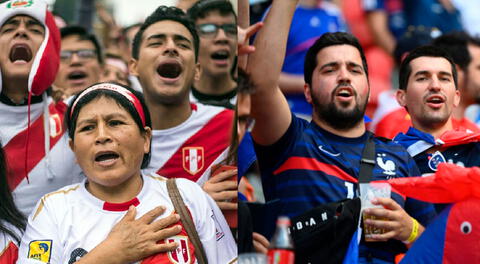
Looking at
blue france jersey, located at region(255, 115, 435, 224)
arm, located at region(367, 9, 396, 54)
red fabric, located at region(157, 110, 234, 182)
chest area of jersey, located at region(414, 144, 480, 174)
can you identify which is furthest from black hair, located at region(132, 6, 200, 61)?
arm, located at region(367, 9, 396, 54)

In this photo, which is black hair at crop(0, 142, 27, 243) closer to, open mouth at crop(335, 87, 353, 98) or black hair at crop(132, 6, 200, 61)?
black hair at crop(132, 6, 200, 61)

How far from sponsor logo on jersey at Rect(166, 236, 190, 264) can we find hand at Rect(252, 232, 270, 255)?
55 centimetres

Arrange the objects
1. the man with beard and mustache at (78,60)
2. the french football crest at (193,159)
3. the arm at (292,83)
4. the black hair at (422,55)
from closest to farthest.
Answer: the french football crest at (193,159) < the black hair at (422,55) < the arm at (292,83) < the man with beard and mustache at (78,60)

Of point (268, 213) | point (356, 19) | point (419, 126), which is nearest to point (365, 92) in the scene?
point (419, 126)

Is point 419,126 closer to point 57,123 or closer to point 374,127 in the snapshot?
point 374,127

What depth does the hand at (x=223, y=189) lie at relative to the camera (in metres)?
2.99

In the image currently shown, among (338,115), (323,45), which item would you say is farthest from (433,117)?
(323,45)

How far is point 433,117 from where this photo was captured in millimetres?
3602

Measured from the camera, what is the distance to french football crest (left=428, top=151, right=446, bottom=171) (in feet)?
11.6

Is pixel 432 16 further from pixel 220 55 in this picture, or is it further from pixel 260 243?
pixel 260 243

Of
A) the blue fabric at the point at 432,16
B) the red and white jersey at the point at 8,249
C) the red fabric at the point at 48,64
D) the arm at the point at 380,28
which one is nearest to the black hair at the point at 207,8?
the red fabric at the point at 48,64

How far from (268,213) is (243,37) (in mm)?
606

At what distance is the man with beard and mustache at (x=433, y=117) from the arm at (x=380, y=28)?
3999mm

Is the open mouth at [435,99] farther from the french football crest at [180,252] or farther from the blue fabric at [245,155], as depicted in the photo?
the french football crest at [180,252]
